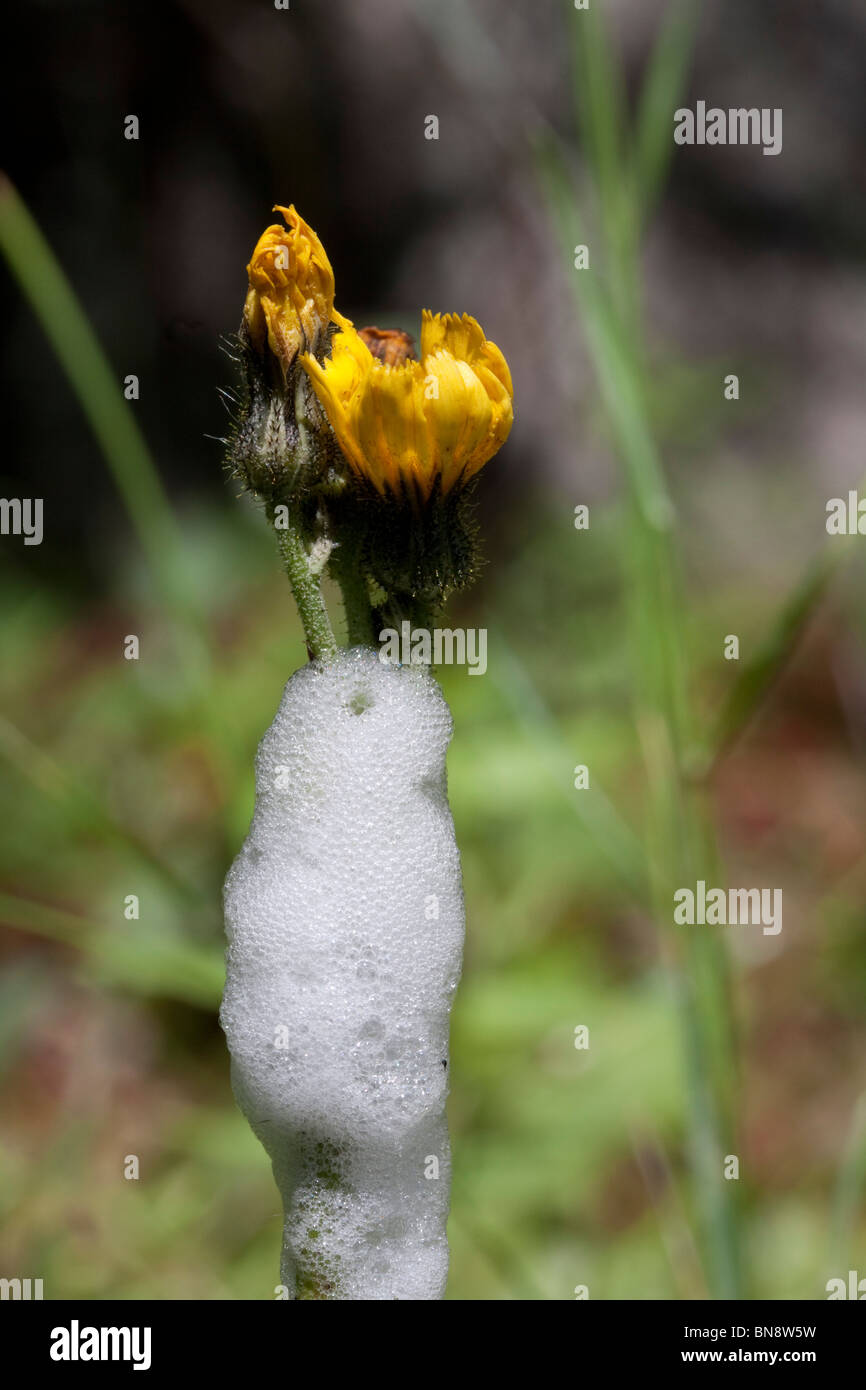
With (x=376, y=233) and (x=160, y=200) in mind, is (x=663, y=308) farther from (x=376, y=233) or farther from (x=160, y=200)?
(x=160, y=200)

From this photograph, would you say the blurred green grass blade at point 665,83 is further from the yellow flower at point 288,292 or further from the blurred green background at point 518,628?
the yellow flower at point 288,292

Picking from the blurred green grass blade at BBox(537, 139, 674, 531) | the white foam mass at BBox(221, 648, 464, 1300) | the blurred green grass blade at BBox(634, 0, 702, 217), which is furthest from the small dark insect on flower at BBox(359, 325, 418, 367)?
the blurred green grass blade at BBox(634, 0, 702, 217)

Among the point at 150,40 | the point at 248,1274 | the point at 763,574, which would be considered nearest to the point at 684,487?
the point at 763,574

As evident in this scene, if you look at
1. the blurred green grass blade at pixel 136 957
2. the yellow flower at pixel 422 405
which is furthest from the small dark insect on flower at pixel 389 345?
the blurred green grass blade at pixel 136 957

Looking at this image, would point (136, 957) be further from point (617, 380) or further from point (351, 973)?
point (617, 380)

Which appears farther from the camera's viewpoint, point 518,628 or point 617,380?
point 518,628

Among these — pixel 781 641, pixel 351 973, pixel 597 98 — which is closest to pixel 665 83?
pixel 597 98

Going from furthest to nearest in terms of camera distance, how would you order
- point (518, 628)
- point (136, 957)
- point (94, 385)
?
1. point (518, 628)
2. point (94, 385)
3. point (136, 957)

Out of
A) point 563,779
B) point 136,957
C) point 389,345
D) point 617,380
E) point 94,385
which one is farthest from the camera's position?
point 94,385
